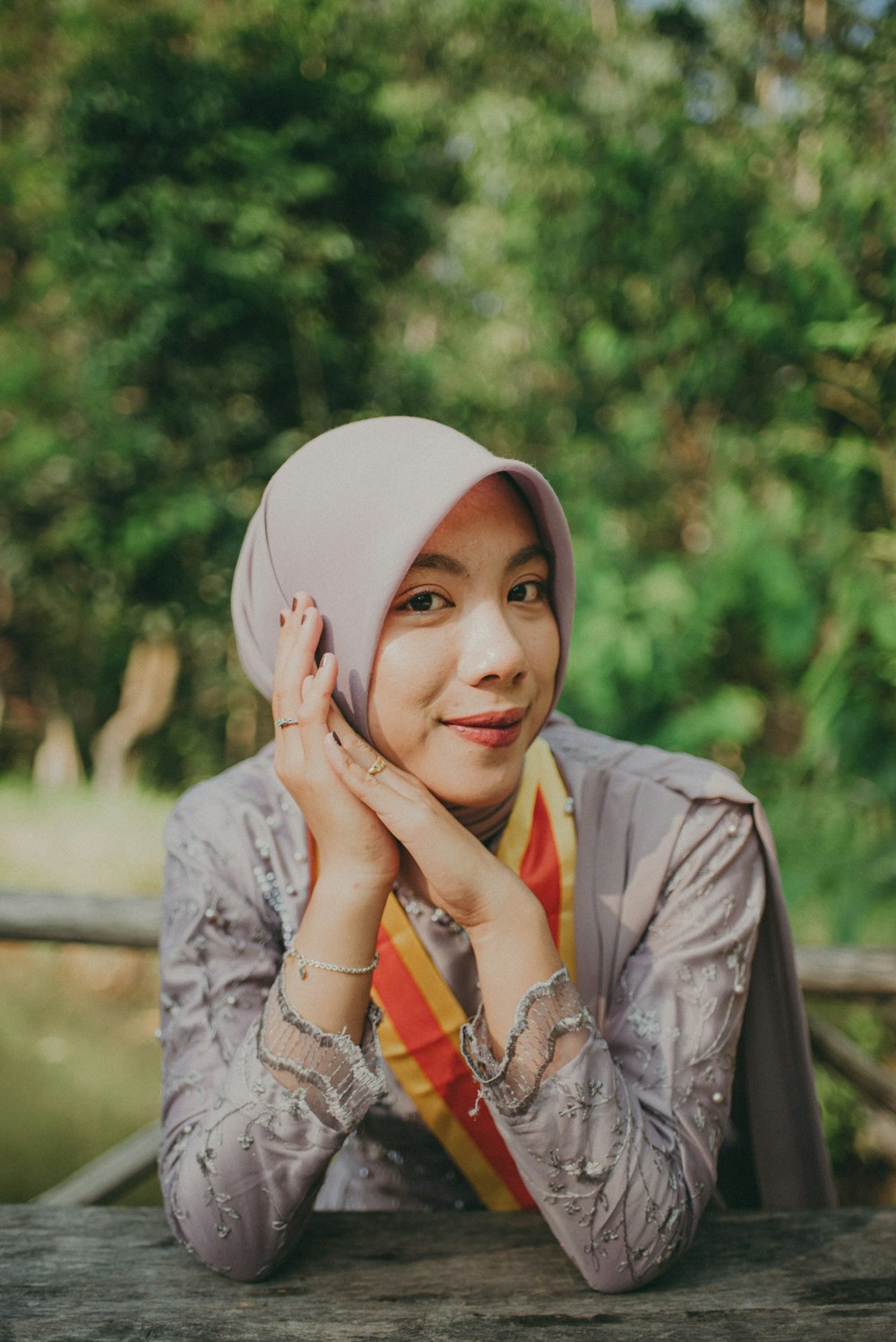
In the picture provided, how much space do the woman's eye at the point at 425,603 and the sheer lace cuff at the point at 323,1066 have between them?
0.53 meters

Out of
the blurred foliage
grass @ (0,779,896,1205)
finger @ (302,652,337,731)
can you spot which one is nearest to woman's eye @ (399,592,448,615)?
finger @ (302,652,337,731)

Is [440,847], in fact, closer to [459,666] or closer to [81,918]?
[459,666]

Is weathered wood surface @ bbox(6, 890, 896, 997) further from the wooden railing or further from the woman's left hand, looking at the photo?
the woman's left hand

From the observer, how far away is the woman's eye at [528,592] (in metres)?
1.42

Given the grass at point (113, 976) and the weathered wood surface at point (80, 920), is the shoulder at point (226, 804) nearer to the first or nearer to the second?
the weathered wood surface at point (80, 920)

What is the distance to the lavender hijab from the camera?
1.28 m

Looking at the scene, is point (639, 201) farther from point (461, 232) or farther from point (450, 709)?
point (450, 709)

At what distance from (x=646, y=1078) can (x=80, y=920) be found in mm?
2029

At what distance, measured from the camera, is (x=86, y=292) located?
5.47 metres

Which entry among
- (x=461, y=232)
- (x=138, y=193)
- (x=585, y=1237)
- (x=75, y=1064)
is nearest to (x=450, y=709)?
(x=585, y=1237)

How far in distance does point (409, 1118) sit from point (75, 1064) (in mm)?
4150

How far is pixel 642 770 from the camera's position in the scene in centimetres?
164

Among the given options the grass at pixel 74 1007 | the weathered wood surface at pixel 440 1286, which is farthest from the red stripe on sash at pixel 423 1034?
the grass at pixel 74 1007

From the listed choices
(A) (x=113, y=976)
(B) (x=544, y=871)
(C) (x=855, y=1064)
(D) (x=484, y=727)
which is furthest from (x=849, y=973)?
(A) (x=113, y=976)
